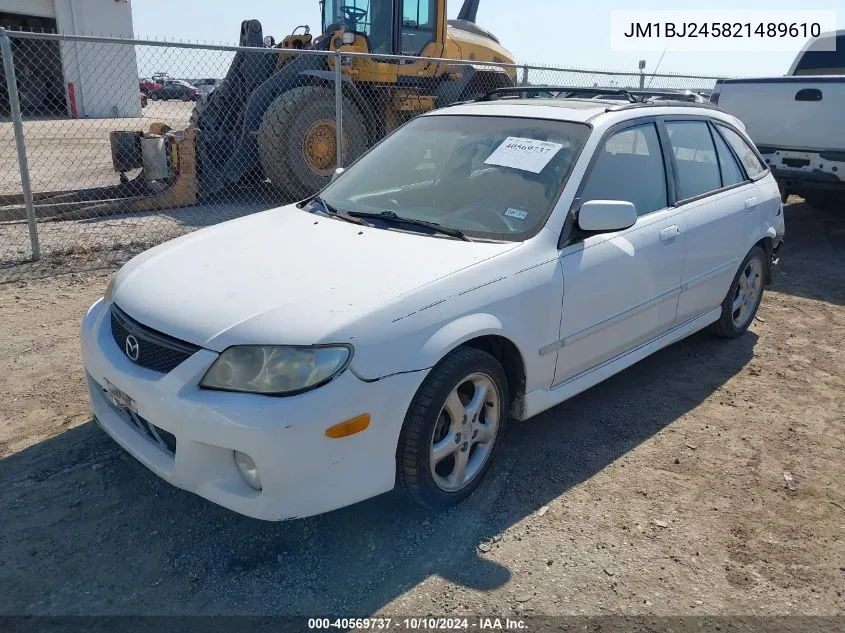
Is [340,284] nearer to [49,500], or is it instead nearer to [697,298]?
[49,500]

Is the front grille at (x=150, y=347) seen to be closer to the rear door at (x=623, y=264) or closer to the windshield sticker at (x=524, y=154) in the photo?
the rear door at (x=623, y=264)

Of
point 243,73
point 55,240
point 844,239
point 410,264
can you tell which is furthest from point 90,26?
point 410,264

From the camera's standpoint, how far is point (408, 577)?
2.66 meters

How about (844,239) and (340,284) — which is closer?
(340,284)

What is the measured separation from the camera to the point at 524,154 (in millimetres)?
3570

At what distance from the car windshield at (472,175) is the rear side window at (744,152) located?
179 centimetres

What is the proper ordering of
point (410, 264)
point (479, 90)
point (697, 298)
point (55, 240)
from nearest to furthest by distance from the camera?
point (410, 264) → point (697, 298) → point (55, 240) → point (479, 90)

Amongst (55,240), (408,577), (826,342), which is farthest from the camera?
(55,240)

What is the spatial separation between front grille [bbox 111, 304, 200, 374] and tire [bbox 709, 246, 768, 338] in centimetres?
374

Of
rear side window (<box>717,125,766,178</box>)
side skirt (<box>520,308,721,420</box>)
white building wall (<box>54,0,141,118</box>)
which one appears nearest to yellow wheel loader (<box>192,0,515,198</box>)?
rear side window (<box>717,125,766,178</box>)

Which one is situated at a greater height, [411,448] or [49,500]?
[411,448]

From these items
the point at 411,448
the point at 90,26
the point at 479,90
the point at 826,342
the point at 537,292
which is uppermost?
the point at 90,26

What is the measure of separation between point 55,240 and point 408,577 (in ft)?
20.4

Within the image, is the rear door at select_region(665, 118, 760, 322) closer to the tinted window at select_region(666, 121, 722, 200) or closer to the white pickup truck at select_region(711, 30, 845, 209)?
the tinted window at select_region(666, 121, 722, 200)
